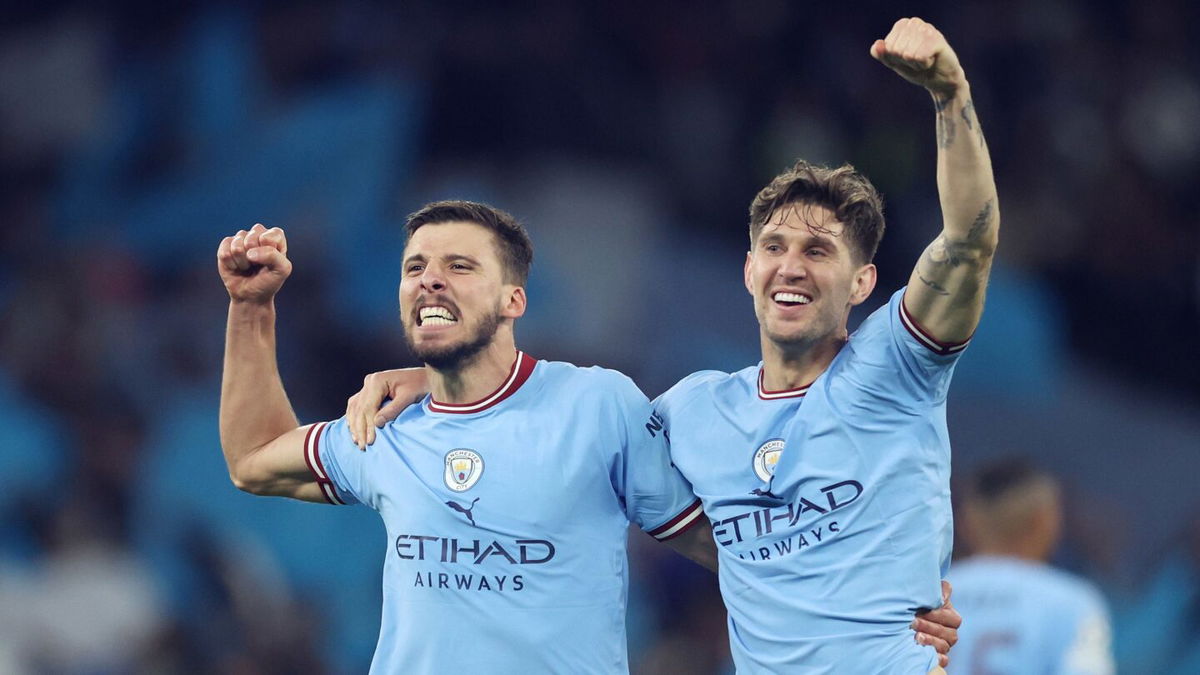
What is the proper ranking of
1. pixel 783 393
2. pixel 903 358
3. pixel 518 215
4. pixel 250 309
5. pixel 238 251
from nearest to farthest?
pixel 903 358 < pixel 783 393 < pixel 238 251 < pixel 250 309 < pixel 518 215

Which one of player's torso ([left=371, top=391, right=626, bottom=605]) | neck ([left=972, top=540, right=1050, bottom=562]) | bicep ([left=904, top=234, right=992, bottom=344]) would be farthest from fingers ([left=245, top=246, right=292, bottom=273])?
neck ([left=972, top=540, right=1050, bottom=562])

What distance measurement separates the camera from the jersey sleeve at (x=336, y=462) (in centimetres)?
476

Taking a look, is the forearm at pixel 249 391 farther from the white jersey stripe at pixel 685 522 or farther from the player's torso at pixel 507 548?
the white jersey stripe at pixel 685 522

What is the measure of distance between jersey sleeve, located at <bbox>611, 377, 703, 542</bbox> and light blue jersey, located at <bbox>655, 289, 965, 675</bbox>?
0.17 meters

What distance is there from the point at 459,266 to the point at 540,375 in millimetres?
405

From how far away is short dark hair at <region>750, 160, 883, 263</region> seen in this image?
4.38 metres

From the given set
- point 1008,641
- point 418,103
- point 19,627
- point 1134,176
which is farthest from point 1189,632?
point 19,627

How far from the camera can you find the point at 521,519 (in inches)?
174

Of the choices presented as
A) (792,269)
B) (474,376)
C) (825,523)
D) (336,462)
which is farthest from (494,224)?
(825,523)

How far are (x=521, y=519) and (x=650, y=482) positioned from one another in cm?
39

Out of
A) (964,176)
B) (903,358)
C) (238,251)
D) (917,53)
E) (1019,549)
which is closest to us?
(917,53)

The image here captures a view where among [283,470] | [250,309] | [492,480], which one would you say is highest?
[250,309]

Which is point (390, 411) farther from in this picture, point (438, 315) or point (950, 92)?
point (950, 92)

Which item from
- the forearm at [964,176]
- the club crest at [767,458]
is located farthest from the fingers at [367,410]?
the forearm at [964,176]
